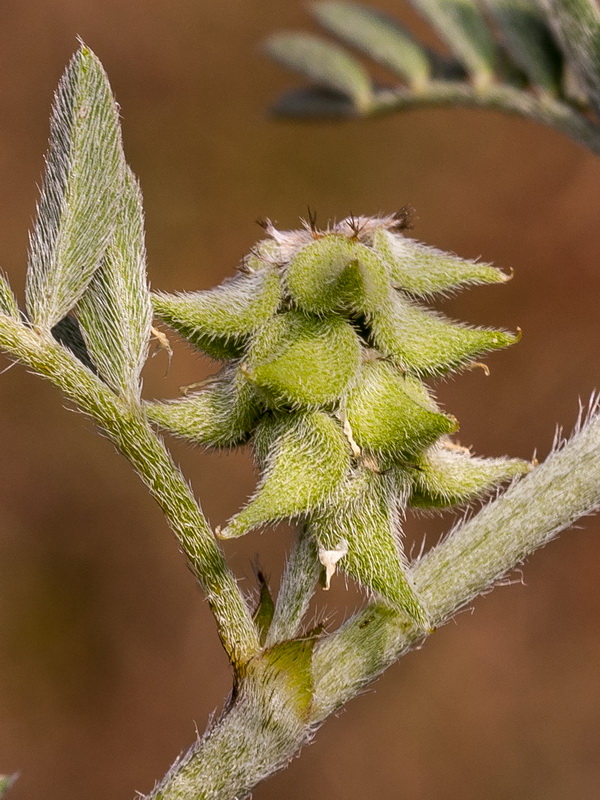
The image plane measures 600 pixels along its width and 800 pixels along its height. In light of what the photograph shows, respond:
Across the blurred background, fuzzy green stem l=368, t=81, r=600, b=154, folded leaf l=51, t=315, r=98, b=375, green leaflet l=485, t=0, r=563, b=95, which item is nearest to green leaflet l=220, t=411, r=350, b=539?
folded leaf l=51, t=315, r=98, b=375

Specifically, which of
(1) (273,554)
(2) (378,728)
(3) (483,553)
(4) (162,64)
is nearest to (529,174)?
(4) (162,64)

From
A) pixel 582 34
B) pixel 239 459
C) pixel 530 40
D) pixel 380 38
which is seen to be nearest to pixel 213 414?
pixel 582 34

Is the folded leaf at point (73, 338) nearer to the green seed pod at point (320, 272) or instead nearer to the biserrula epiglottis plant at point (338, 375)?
the biserrula epiglottis plant at point (338, 375)

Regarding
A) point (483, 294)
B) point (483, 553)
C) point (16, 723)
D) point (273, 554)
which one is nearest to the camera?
point (483, 553)

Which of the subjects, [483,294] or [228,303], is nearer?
[228,303]

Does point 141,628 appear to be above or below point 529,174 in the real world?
below

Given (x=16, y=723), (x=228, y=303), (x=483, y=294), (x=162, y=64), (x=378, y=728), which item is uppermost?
(x=162, y=64)

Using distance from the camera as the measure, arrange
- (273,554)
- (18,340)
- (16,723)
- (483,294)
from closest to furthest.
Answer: (18,340) < (16,723) < (273,554) < (483,294)

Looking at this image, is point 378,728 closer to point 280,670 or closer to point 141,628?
point 141,628
